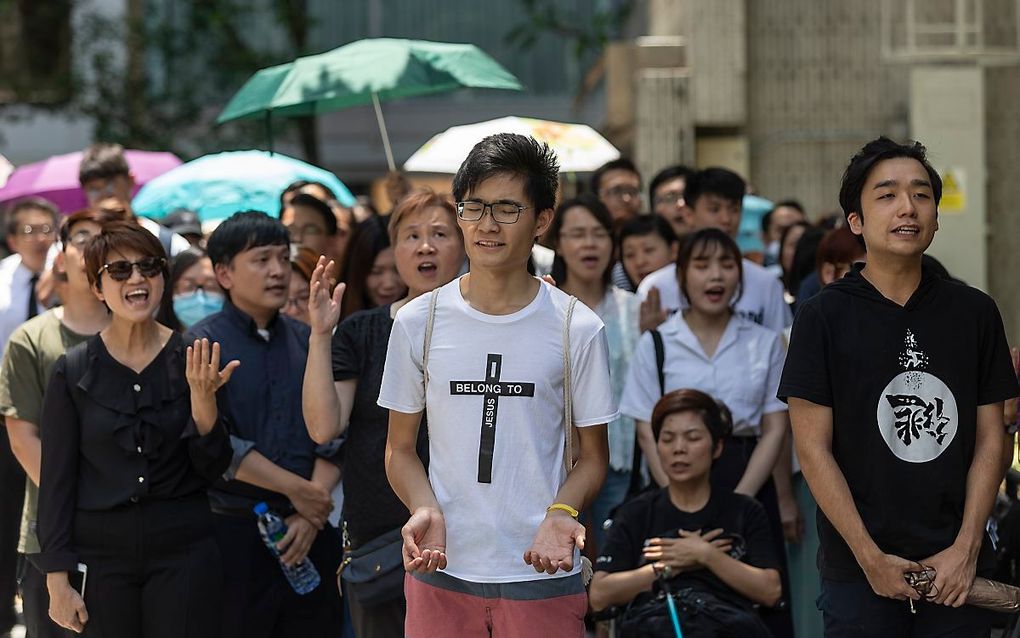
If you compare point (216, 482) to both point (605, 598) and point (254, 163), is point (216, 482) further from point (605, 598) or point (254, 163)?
point (254, 163)

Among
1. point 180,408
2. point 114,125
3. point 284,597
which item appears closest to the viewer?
point 180,408

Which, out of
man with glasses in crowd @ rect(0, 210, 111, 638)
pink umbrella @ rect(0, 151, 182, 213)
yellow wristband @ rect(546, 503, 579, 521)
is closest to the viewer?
yellow wristband @ rect(546, 503, 579, 521)

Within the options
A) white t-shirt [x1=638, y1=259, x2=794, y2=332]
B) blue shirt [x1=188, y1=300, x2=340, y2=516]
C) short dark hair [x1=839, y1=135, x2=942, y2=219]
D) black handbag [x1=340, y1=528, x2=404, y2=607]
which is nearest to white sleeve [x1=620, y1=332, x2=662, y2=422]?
white t-shirt [x1=638, y1=259, x2=794, y2=332]

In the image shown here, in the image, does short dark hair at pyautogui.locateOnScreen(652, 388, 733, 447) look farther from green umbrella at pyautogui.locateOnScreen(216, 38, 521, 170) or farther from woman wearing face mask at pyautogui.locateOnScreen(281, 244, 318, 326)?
green umbrella at pyautogui.locateOnScreen(216, 38, 521, 170)

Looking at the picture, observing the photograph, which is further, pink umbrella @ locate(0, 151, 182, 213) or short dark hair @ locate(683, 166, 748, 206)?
pink umbrella @ locate(0, 151, 182, 213)

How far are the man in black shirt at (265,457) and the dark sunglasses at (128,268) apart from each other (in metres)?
0.34

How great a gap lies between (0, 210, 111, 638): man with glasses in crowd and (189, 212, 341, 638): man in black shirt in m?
0.55

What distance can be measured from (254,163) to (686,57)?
618 cm

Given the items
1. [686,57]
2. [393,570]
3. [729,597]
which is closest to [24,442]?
[393,570]

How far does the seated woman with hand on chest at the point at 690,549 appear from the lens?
589 cm

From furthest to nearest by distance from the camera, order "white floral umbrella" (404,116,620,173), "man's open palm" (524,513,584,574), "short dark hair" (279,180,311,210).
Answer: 1. "white floral umbrella" (404,116,620,173)
2. "short dark hair" (279,180,311,210)
3. "man's open palm" (524,513,584,574)

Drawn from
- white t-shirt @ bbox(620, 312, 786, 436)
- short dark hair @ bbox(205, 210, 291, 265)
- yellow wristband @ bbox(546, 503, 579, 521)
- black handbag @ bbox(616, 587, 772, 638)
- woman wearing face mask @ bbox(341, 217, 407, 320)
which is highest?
short dark hair @ bbox(205, 210, 291, 265)

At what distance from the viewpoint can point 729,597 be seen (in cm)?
600

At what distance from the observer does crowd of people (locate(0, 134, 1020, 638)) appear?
13.9 feet
